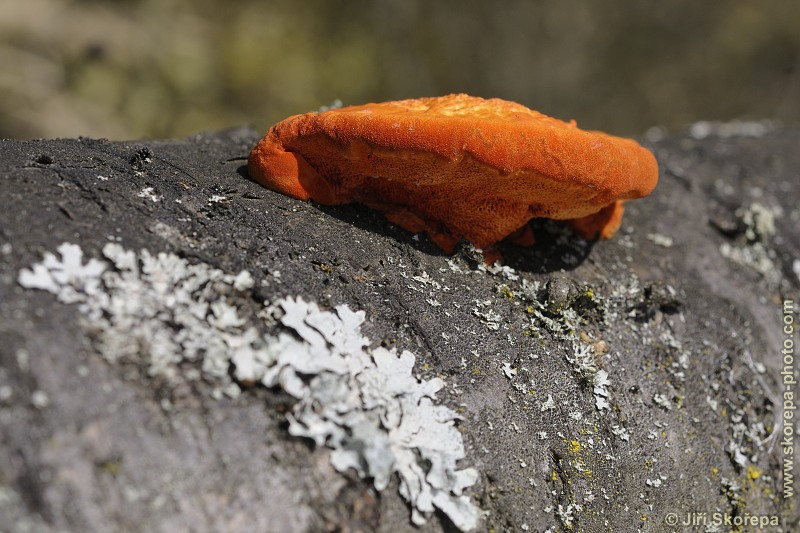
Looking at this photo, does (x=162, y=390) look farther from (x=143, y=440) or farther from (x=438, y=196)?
(x=438, y=196)

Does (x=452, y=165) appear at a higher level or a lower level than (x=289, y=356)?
higher

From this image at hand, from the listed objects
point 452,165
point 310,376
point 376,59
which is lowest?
point 376,59

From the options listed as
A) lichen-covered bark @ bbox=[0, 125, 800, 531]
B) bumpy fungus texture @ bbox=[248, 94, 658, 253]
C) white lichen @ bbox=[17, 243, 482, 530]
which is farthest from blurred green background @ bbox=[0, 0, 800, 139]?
white lichen @ bbox=[17, 243, 482, 530]

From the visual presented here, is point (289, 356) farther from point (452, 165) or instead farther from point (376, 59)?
point (376, 59)

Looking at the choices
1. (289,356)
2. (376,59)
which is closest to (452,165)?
(289,356)

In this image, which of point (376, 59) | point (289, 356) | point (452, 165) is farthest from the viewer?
point (376, 59)

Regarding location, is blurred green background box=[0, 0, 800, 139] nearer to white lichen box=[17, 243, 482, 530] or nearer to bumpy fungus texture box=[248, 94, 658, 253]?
bumpy fungus texture box=[248, 94, 658, 253]

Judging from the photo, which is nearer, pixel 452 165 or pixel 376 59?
pixel 452 165
